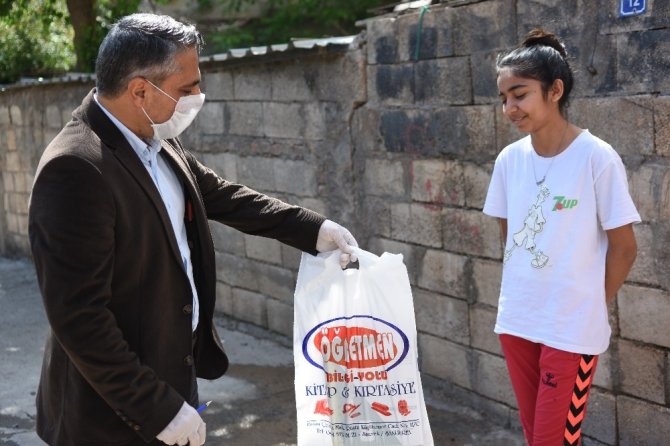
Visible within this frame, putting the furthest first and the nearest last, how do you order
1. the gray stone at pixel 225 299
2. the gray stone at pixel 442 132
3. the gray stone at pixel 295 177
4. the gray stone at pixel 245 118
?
the gray stone at pixel 225 299, the gray stone at pixel 245 118, the gray stone at pixel 295 177, the gray stone at pixel 442 132

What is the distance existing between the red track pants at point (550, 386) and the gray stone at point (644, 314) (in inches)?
28.3

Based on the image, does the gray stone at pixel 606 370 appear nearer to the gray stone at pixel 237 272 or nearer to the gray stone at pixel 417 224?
the gray stone at pixel 417 224

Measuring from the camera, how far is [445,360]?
5207 mm

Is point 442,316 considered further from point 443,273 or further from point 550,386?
point 550,386

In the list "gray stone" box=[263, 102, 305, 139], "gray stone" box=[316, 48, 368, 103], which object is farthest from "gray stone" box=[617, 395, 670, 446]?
"gray stone" box=[263, 102, 305, 139]

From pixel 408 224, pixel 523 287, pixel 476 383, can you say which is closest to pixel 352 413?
pixel 523 287

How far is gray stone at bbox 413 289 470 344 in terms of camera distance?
5.03 meters

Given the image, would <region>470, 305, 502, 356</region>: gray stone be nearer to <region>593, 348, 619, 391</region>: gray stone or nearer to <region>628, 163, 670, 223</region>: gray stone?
<region>593, 348, 619, 391</region>: gray stone

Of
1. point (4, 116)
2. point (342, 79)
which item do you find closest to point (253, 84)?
point (342, 79)

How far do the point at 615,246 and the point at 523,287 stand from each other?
0.34 m

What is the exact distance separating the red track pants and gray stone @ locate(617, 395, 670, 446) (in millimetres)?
785

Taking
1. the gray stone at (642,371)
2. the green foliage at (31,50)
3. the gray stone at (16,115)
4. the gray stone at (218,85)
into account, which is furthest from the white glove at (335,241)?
the green foliage at (31,50)

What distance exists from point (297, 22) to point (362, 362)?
8311 millimetres

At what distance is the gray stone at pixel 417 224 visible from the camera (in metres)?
5.14
